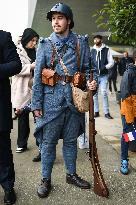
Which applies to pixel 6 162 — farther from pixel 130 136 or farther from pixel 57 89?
pixel 130 136


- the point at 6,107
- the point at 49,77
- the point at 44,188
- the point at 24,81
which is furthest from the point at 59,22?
the point at 24,81

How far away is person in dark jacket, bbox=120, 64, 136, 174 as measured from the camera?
4.91 meters

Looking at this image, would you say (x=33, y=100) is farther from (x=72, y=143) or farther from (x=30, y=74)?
(x=30, y=74)

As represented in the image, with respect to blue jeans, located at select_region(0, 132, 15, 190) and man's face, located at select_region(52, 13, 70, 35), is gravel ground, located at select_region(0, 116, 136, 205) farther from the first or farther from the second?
man's face, located at select_region(52, 13, 70, 35)

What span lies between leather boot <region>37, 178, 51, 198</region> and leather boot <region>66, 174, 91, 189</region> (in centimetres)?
29

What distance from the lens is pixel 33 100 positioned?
4262 millimetres

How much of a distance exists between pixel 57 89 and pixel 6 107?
59 cm

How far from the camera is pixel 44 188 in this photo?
4344 mm

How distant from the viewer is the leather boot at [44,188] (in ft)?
14.1

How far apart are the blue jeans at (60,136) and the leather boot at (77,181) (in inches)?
7.8

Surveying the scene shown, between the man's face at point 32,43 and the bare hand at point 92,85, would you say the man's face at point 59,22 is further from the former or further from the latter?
the man's face at point 32,43

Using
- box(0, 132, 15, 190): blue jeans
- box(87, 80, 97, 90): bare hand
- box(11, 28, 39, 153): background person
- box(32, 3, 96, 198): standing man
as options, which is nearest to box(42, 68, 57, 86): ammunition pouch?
box(32, 3, 96, 198): standing man

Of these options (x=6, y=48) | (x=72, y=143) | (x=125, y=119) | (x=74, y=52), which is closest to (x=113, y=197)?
(x=72, y=143)

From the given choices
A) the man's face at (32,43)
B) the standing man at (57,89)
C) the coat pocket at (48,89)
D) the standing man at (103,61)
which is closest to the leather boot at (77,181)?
the standing man at (57,89)
